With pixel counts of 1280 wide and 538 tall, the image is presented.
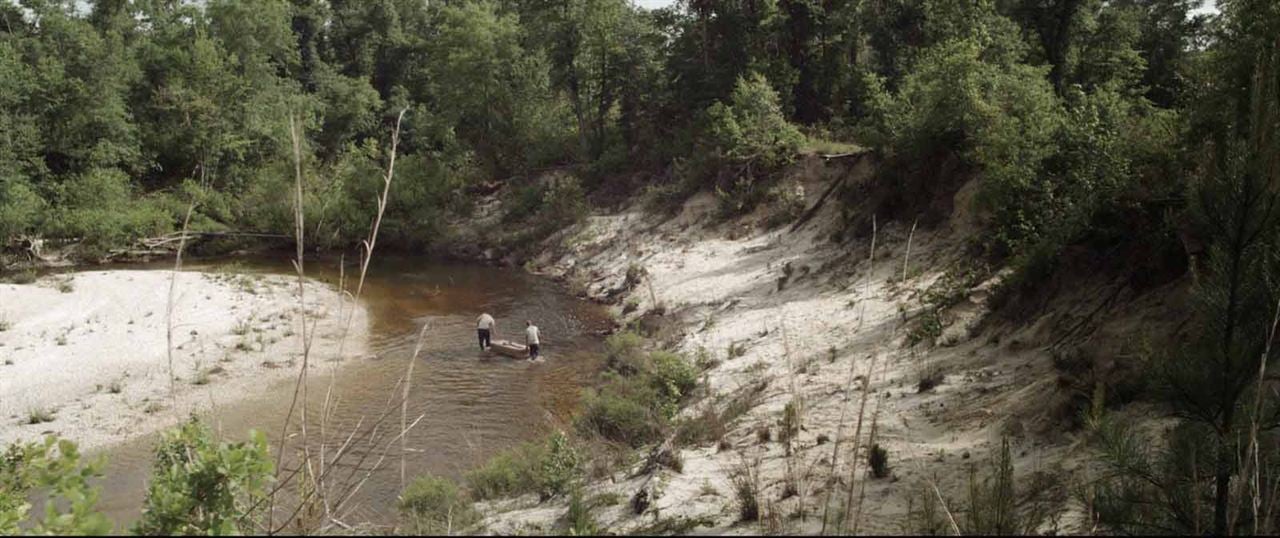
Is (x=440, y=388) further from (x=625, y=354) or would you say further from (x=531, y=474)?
(x=531, y=474)

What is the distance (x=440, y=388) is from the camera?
14898 millimetres

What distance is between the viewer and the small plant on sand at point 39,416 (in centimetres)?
1312

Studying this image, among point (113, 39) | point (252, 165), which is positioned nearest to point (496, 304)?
point (252, 165)

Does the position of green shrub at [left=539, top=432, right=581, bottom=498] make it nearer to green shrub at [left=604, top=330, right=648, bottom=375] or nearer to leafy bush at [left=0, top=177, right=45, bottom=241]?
green shrub at [left=604, top=330, right=648, bottom=375]

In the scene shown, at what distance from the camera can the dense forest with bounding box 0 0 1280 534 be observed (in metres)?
11.4

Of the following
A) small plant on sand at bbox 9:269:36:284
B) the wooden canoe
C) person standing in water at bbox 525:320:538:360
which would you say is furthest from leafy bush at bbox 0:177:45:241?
person standing in water at bbox 525:320:538:360

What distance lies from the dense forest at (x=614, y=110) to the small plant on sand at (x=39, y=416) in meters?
6.82

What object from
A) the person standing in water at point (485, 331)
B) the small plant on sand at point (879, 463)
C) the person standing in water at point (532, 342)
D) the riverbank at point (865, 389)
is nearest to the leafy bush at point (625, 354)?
the riverbank at point (865, 389)

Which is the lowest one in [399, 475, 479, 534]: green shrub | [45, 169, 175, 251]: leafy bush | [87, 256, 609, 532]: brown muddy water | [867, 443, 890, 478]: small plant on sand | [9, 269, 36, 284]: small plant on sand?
→ [87, 256, 609, 532]: brown muddy water

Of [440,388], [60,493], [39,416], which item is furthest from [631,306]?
[60,493]

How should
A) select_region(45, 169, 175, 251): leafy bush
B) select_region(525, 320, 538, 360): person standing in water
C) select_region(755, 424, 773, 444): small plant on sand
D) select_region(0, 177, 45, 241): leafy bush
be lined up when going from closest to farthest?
select_region(755, 424, 773, 444): small plant on sand → select_region(525, 320, 538, 360): person standing in water → select_region(0, 177, 45, 241): leafy bush → select_region(45, 169, 175, 251): leafy bush

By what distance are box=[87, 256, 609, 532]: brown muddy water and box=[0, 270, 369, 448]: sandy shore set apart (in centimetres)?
85

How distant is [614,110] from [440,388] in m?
24.2

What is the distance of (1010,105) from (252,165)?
33110mm
